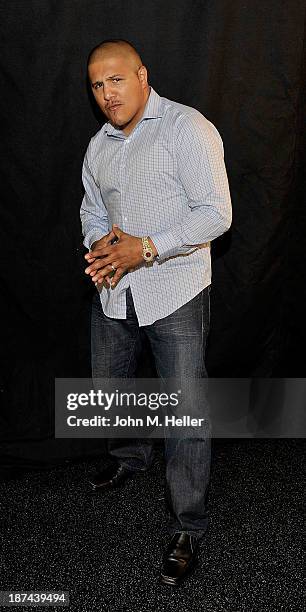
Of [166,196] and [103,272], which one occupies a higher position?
[166,196]

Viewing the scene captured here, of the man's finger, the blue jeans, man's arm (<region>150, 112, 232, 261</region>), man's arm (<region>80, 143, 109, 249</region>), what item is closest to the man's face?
man's arm (<region>150, 112, 232, 261</region>)

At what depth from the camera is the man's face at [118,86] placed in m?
2.29

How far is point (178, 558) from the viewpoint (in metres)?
2.37

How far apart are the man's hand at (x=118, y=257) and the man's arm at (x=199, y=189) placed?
6 cm

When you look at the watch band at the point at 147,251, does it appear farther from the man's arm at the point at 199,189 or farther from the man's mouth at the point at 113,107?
the man's mouth at the point at 113,107

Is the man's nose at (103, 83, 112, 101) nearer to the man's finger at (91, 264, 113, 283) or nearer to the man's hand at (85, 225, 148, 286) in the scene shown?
the man's hand at (85, 225, 148, 286)

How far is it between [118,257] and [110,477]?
1022 mm

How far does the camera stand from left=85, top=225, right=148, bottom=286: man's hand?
2.28 m

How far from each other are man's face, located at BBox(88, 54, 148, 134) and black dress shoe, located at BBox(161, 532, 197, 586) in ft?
4.32

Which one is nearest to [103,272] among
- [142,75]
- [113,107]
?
[113,107]

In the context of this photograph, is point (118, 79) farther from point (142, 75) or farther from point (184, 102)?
point (184, 102)

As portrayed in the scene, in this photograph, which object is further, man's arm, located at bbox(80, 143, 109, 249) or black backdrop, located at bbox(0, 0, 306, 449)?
black backdrop, located at bbox(0, 0, 306, 449)

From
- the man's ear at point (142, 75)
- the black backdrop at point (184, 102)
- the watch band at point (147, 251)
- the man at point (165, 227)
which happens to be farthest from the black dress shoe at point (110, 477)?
the man's ear at point (142, 75)

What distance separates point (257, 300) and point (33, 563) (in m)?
1.42
